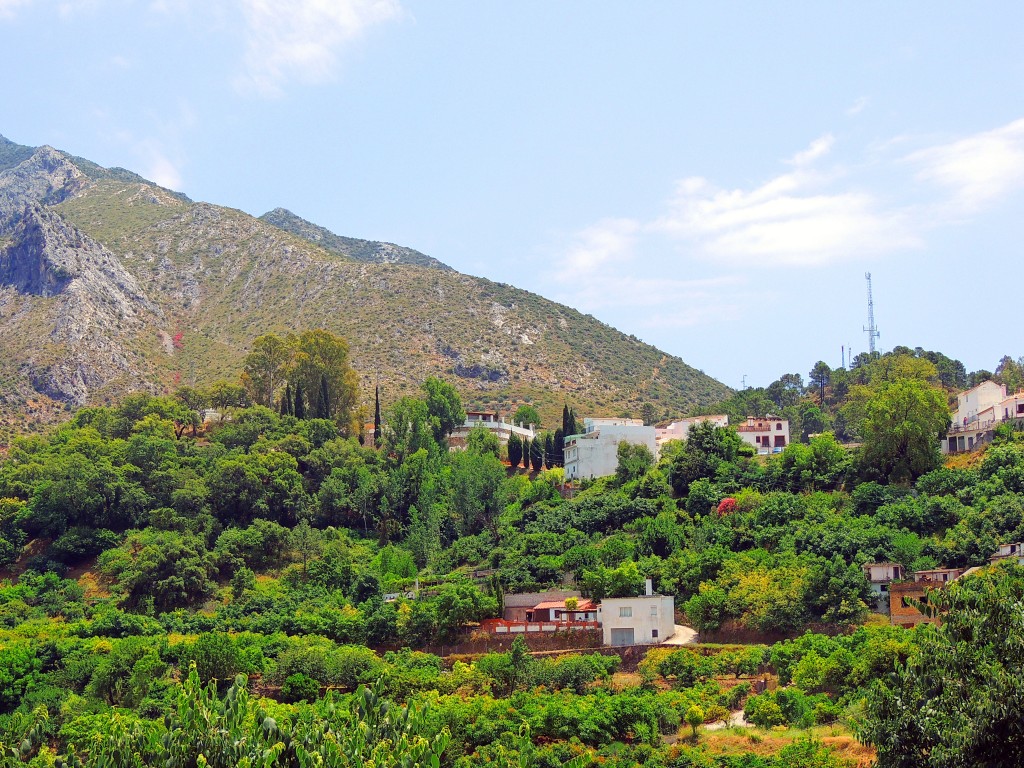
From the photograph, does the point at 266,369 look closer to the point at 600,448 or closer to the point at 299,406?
the point at 299,406

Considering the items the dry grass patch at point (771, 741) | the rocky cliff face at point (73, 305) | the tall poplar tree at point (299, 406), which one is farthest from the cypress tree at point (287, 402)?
the dry grass patch at point (771, 741)

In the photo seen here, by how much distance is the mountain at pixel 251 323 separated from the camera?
101m

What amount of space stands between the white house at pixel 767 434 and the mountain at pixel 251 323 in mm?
21776

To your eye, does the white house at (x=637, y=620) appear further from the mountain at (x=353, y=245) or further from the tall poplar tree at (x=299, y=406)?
the mountain at (x=353, y=245)

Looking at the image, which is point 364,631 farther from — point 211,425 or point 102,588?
point 211,425

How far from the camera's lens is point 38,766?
28859 millimetres

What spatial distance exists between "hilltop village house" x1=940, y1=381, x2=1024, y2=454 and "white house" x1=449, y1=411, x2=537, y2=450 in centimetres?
2809

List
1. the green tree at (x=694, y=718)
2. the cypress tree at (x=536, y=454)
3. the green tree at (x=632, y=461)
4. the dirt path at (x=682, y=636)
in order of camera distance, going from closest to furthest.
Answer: the green tree at (x=694, y=718) < the dirt path at (x=682, y=636) < the green tree at (x=632, y=461) < the cypress tree at (x=536, y=454)

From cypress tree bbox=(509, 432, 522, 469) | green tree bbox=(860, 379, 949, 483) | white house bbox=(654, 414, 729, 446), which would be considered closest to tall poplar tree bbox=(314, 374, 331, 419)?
cypress tree bbox=(509, 432, 522, 469)

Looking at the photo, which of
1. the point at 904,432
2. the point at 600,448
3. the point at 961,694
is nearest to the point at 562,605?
the point at 904,432

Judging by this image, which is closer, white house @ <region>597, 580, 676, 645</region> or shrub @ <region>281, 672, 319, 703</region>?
shrub @ <region>281, 672, 319, 703</region>

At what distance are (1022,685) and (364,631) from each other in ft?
109

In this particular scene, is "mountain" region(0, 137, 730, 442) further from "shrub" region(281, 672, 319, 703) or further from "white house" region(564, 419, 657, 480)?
"shrub" region(281, 672, 319, 703)

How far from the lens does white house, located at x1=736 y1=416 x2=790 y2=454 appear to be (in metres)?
75.8
